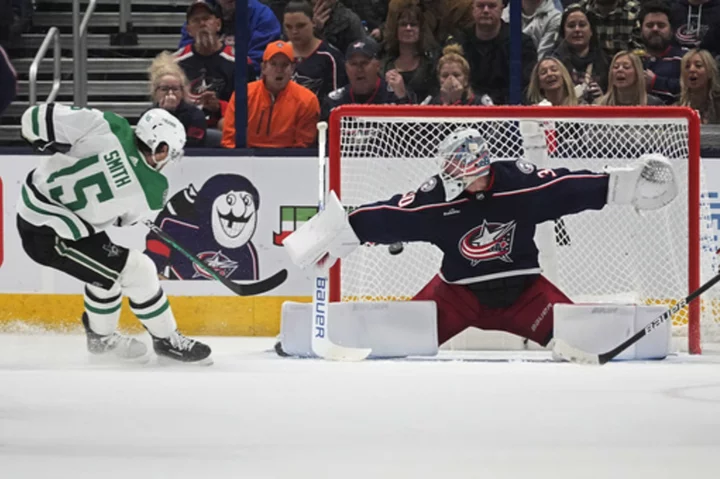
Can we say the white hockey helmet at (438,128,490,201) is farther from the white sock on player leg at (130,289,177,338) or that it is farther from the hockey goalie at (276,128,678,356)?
the white sock on player leg at (130,289,177,338)

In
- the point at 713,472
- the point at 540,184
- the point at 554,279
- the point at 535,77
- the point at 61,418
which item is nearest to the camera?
the point at 713,472

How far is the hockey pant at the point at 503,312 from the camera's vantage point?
5203 millimetres

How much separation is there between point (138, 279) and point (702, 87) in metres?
2.69

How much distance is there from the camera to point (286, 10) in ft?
22.0

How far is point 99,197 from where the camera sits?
514 centimetres

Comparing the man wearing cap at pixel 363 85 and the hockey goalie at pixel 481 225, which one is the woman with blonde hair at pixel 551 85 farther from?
the hockey goalie at pixel 481 225

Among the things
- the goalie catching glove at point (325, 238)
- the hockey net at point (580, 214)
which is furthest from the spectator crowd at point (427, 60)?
the goalie catching glove at point (325, 238)

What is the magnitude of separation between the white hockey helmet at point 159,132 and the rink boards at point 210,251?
3.50 feet

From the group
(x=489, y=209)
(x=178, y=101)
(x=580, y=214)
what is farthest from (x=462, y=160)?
(x=178, y=101)

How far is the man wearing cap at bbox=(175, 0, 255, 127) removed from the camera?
666cm

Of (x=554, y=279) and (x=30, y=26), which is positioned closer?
(x=554, y=279)

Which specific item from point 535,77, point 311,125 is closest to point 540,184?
A: point 535,77

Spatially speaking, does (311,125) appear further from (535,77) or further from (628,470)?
(628,470)

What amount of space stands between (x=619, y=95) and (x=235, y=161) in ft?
5.69
